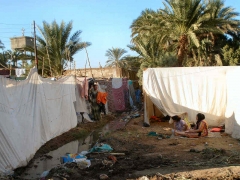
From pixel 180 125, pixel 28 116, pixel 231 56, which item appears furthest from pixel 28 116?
pixel 231 56

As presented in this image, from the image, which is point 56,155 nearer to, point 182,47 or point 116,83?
point 116,83

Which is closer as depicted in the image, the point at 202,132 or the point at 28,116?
the point at 28,116

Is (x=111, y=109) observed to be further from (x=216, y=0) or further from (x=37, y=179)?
(x=216, y=0)

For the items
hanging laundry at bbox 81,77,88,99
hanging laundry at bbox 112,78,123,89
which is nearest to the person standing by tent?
hanging laundry at bbox 81,77,88,99

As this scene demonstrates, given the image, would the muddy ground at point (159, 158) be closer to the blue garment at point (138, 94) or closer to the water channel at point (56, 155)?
the water channel at point (56, 155)

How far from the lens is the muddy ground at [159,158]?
4.84 meters

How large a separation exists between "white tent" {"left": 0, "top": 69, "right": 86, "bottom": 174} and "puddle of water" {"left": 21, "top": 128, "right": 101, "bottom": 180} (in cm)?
26

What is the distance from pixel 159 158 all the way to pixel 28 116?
3.03 m

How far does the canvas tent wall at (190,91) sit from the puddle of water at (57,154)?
2.85 m

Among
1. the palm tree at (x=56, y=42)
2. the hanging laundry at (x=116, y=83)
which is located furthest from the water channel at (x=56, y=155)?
the palm tree at (x=56, y=42)

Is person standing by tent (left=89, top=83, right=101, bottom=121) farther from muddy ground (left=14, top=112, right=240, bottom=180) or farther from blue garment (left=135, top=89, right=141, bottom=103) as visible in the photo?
blue garment (left=135, top=89, right=141, bottom=103)

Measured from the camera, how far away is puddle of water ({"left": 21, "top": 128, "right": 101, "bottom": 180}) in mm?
5492

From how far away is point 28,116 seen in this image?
20.1ft

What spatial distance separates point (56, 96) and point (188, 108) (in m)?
5.15
